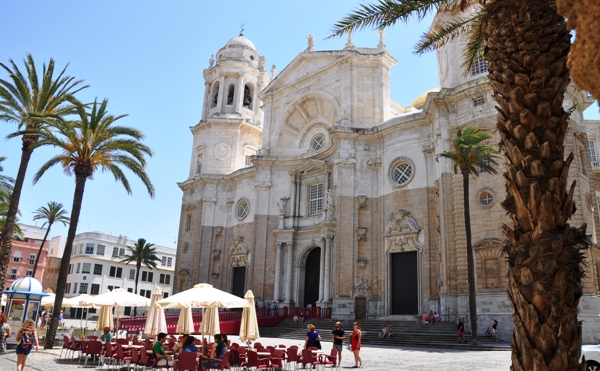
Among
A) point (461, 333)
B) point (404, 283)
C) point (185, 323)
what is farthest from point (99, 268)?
point (461, 333)

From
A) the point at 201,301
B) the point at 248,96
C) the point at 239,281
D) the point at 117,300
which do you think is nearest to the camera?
the point at 201,301

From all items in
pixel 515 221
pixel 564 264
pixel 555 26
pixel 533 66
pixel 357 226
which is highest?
pixel 357 226

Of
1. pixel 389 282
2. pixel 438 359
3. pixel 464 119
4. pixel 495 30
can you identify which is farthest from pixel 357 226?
pixel 495 30

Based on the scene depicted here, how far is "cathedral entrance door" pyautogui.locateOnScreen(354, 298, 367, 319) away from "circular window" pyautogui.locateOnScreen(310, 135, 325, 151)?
1378cm

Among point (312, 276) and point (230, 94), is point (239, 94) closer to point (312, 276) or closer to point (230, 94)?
point (230, 94)

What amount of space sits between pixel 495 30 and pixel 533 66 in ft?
3.26

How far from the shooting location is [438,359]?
17016 mm

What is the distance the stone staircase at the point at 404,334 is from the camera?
22625 mm

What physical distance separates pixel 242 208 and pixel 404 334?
A: 21226mm

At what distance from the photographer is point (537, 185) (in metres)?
5.62

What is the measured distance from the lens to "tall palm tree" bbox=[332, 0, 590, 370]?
208 inches

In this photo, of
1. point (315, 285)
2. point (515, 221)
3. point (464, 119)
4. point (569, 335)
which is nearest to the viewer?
point (569, 335)

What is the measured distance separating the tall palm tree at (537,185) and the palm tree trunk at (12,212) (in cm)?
1976

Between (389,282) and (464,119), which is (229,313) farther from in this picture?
(464,119)
